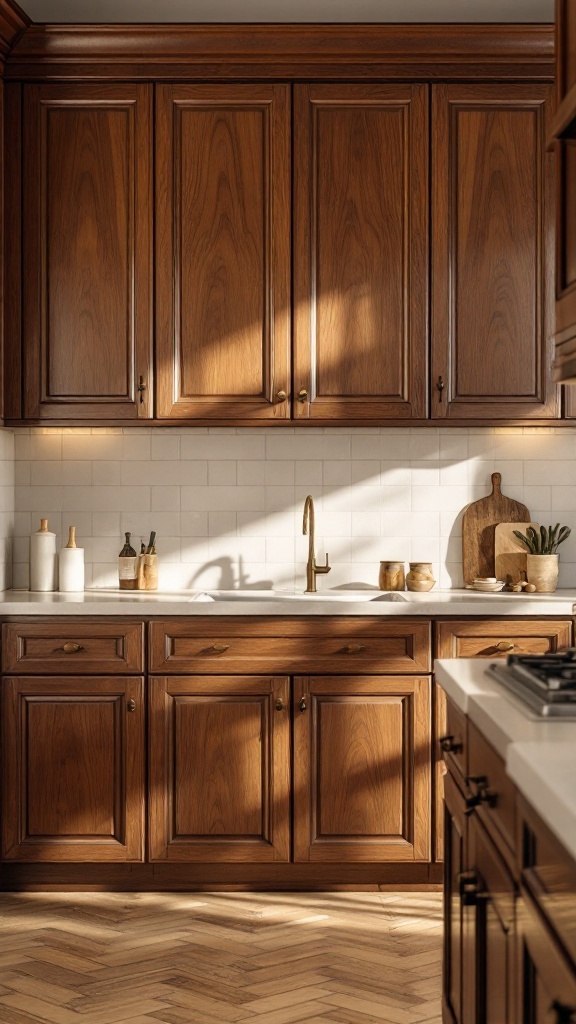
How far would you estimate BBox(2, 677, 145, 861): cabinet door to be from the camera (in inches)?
132

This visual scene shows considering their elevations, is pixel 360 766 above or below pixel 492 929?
below

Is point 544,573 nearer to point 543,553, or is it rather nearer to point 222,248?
point 543,553

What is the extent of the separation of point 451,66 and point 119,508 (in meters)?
1.98

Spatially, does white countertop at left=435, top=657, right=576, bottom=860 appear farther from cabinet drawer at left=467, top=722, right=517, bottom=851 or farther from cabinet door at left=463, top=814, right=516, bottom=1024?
cabinet door at left=463, top=814, right=516, bottom=1024

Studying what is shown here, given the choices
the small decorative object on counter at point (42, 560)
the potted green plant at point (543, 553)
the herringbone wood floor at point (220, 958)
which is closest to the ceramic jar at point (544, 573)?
the potted green plant at point (543, 553)

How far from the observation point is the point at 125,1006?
8.47 feet

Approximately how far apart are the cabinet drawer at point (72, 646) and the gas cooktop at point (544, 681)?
157cm

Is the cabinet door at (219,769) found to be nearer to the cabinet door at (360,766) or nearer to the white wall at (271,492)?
the cabinet door at (360,766)

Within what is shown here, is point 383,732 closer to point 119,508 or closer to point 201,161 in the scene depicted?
point 119,508

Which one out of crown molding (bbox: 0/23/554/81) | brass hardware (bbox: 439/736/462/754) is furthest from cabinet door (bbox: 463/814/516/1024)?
crown molding (bbox: 0/23/554/81)

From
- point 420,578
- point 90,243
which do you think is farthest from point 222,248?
point 420,578

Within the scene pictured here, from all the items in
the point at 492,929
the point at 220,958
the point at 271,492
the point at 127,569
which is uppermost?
the point at 271,492

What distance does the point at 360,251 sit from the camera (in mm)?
3543

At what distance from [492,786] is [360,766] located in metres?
1.73
